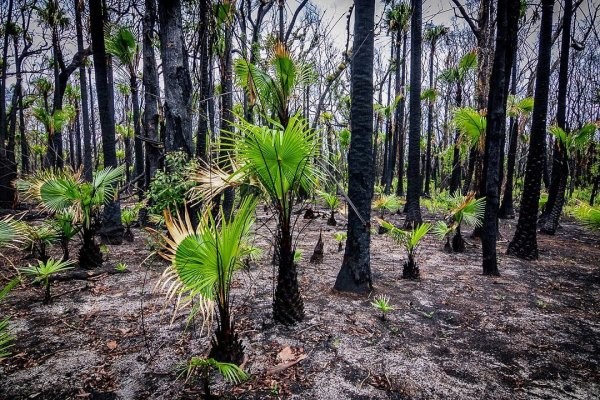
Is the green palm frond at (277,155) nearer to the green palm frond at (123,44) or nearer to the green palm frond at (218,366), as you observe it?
the green palm frond at (218,366)

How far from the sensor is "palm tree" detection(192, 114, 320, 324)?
3172 millimetres

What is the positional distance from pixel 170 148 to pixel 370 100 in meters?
3.89

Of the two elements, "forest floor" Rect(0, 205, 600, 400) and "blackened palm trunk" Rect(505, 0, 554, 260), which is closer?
"forest floor" Rect(0, 205, 600, 400)

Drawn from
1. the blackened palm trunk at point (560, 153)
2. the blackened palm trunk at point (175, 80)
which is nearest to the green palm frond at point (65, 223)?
the blackened palm trunk at point (175, 80)

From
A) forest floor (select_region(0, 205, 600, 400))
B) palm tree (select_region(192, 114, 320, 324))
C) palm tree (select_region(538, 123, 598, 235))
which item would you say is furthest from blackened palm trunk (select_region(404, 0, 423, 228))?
palm tree (select_region(192, 114, 320, 324))

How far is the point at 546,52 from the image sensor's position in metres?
6.94

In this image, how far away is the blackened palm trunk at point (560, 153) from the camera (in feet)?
30.1

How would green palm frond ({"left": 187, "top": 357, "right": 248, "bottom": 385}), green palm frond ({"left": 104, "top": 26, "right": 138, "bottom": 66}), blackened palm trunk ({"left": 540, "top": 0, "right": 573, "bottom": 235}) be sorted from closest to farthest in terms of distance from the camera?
green palm frond ({"left": 187, "top": 357, "right": 248, "bottom": 385}) < green palm frond ({"left": 104, "top": 26, "right": 138, "bottom": 66}) < blackened palm trunk ({"left": 540, "top": 0, "right": 573, "bottom": 235})

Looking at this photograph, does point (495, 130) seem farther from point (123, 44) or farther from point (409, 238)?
point (123, 44)

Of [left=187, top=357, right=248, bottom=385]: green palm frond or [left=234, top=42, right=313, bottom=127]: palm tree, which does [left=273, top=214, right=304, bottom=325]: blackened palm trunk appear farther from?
[left=234, top=42, right=313, bottom=127]: palm tree

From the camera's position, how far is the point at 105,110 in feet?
25.0

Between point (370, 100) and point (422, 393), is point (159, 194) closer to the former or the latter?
point (370, 100)

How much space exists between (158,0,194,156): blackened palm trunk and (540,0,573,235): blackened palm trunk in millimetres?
10064

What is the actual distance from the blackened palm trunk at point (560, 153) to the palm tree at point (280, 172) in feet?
31.0
